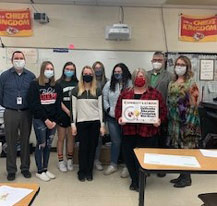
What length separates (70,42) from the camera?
503cm

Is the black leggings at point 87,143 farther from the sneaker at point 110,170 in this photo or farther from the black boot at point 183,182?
the black boot at point 183,182

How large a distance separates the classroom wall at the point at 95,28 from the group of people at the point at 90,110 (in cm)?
134

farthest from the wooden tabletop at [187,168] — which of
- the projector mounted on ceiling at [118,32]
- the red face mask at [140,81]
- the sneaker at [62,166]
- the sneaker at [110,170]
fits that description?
the projector mounted on ceiling at [118,32]

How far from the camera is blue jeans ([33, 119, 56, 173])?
11.6 feet

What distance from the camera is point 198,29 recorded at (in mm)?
5145

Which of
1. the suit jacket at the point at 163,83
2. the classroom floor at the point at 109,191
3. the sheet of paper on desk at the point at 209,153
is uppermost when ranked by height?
the suit jacket at the point at 163,83

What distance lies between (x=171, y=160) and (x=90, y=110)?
166cm

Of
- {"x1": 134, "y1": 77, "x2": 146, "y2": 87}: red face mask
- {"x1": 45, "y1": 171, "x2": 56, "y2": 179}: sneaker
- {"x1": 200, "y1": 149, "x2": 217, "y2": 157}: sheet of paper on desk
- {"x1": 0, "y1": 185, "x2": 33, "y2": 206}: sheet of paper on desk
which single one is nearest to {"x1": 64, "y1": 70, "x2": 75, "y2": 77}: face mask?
{"x1": 134, "y1": 77, "x2": 146, "y2": 87}: red face mask

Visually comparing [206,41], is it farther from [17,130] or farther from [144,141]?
[17,130]

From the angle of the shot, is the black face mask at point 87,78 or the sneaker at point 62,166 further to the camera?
the sneaker at point 62,166

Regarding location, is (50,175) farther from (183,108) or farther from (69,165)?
(183,108)

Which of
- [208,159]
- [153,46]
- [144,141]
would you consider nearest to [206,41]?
[153,46]

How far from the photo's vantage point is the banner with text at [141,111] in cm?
313

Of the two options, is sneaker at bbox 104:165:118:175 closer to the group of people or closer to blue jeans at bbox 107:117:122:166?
the group of people
